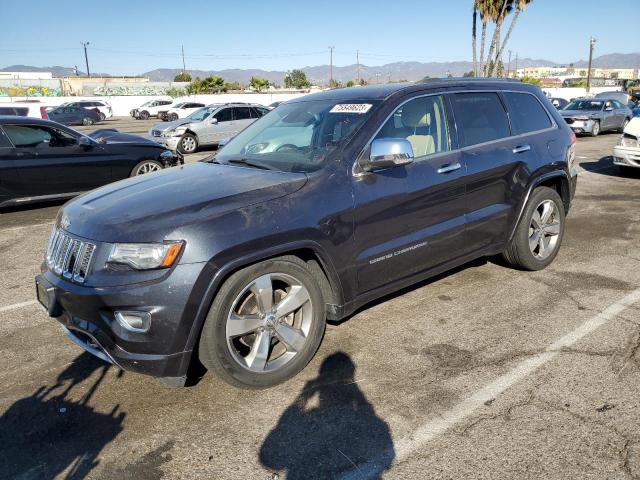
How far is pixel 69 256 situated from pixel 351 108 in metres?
2.20

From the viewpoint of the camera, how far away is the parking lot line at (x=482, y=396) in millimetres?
2643

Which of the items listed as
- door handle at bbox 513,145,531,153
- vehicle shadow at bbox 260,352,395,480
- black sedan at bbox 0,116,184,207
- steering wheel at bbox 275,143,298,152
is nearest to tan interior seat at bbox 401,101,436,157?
steering wheel at bbox 275,143,298,152

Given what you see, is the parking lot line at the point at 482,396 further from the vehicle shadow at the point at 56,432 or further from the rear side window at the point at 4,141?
the rear side window at the point at 4,141

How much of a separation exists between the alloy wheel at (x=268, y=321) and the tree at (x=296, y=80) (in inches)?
4278

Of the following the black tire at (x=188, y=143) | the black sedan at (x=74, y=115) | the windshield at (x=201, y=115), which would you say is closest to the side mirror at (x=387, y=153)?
the black tire at (x=188, y=143)

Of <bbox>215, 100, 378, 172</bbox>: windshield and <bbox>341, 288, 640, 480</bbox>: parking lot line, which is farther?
<bbox>215, 100, 378, 172</bbox>: windshield

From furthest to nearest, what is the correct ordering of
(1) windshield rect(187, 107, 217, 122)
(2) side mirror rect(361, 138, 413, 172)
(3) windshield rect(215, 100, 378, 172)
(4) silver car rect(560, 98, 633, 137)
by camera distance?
(4) silver car rect(560, 98, 633, 137) < (1) windshield rect(187, 107, 217, 122) < (3) windshield rect(215, 100, 378, 172) < (2) side mirror rect(361, 138, 413, 172)

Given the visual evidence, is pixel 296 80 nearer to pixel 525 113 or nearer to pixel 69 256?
pixel 525 113

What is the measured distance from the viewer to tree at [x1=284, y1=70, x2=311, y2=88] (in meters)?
109

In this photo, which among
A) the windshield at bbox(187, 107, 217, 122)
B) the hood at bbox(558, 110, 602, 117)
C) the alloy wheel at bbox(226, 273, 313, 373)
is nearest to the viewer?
the alloy wheel at bbox(226, 273, 313, 373)

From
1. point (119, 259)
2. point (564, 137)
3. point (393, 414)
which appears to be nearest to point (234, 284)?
point (119, 259)

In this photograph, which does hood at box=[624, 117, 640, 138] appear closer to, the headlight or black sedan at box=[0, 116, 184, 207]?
black sedan at box=[0, 116, 184, 207]

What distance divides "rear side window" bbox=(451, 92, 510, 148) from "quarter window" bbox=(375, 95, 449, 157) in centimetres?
18

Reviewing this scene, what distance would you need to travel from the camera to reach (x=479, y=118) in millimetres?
4559
